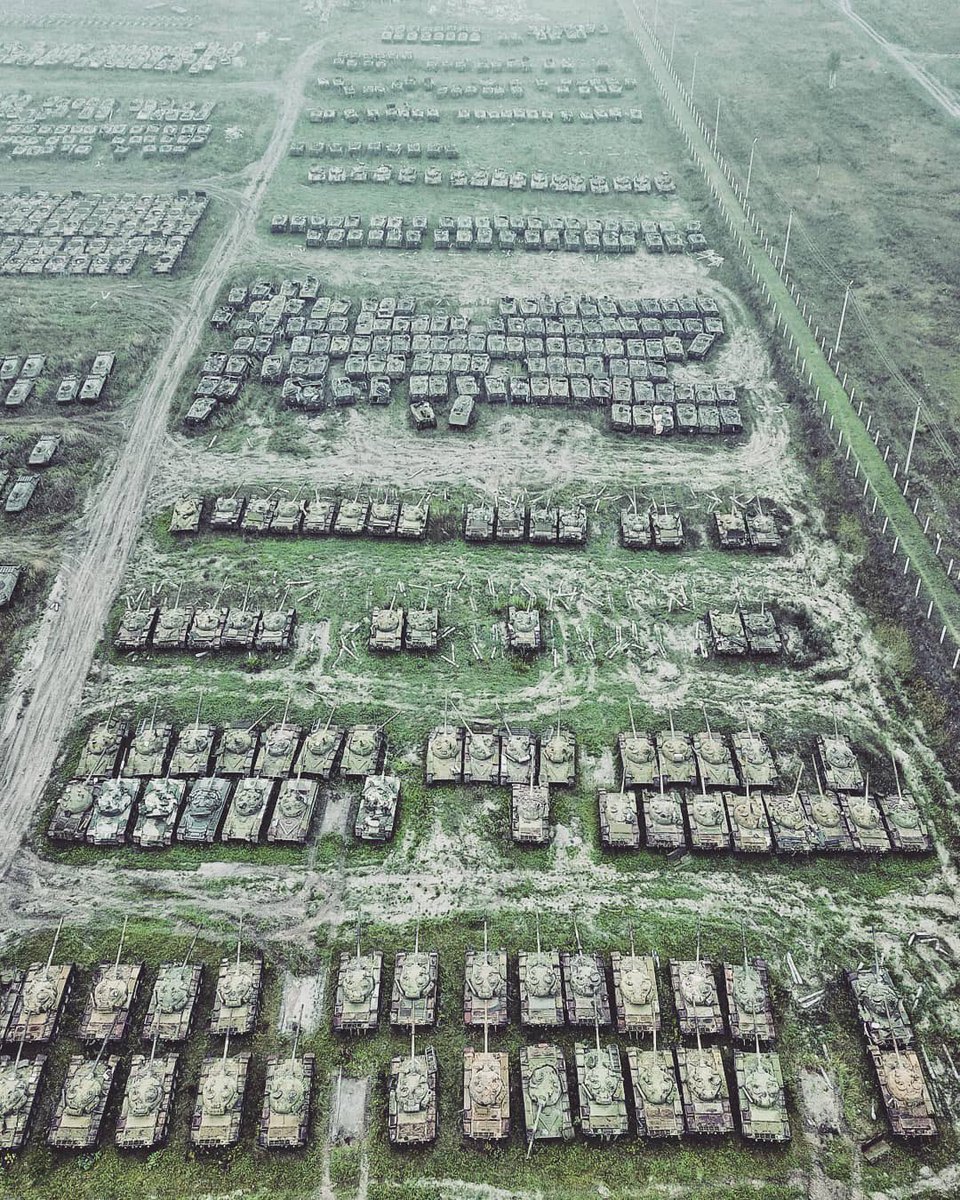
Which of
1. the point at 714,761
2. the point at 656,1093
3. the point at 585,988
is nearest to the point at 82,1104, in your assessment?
the point at 585,988

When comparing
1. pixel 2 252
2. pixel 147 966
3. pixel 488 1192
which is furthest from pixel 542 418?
pixel 2 252

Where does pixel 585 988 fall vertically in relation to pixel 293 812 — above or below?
below

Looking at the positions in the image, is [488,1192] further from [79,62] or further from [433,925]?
[79,62]

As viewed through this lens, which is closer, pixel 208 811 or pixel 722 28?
pixel 208 811

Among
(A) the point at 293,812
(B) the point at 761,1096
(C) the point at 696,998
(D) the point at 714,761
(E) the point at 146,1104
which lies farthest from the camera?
(D) the point at 714,761

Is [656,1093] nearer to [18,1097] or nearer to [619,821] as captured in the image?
[619,821]

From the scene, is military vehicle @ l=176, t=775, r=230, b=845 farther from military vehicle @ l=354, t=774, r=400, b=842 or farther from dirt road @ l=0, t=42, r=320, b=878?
dirt road @ l=0, t=42, r=320, b=878
